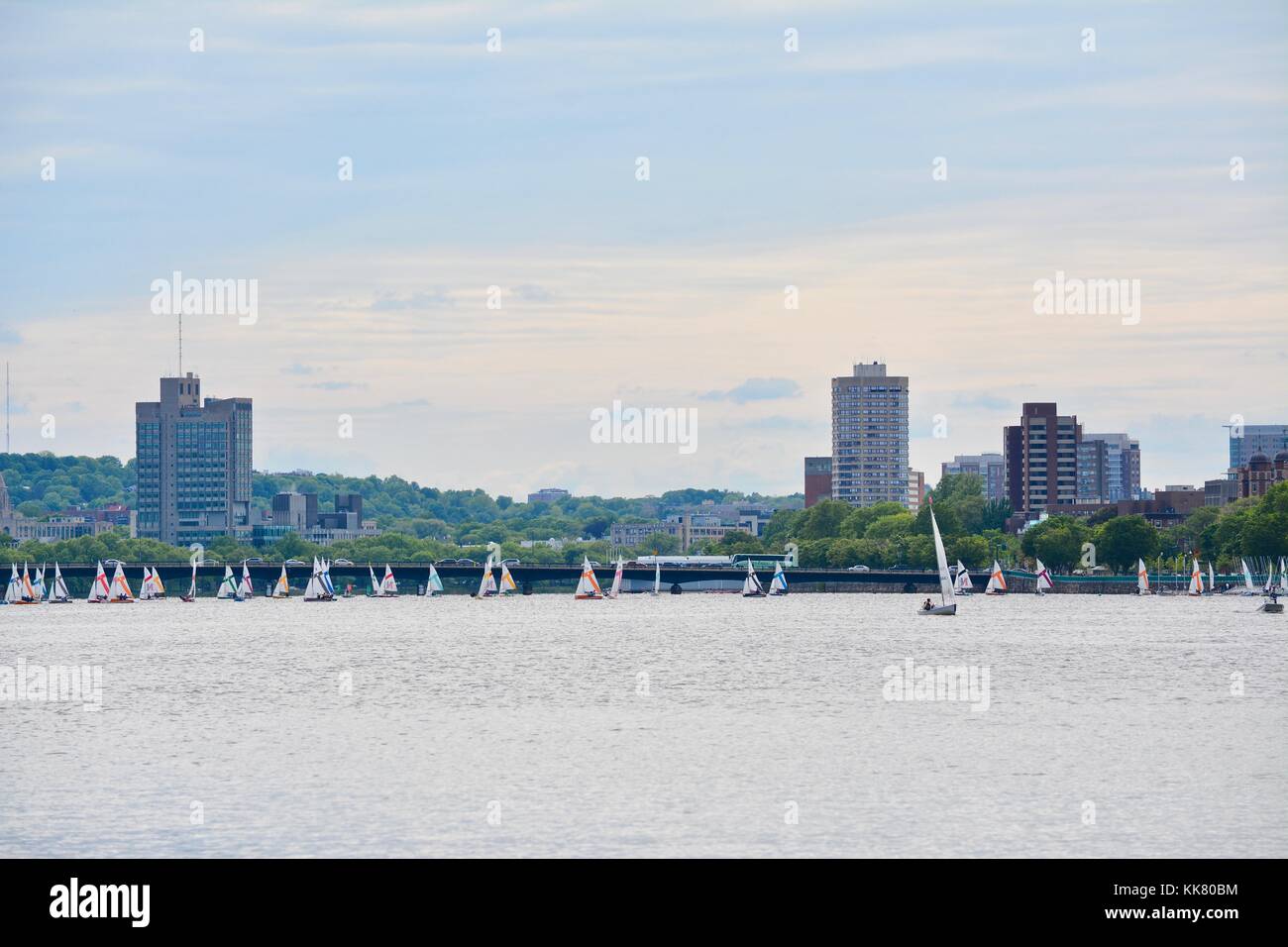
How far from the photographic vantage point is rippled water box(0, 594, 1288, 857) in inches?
1800

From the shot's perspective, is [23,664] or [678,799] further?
[23,664]

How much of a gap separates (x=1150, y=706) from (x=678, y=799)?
36495mm

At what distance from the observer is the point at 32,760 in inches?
2496

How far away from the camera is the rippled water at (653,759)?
150 ft

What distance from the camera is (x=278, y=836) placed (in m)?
45.6

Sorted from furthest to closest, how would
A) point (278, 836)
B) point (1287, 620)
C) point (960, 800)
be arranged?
point (1287, 620)
point (960, 800)
point (278, 836)

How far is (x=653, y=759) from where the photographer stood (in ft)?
203
